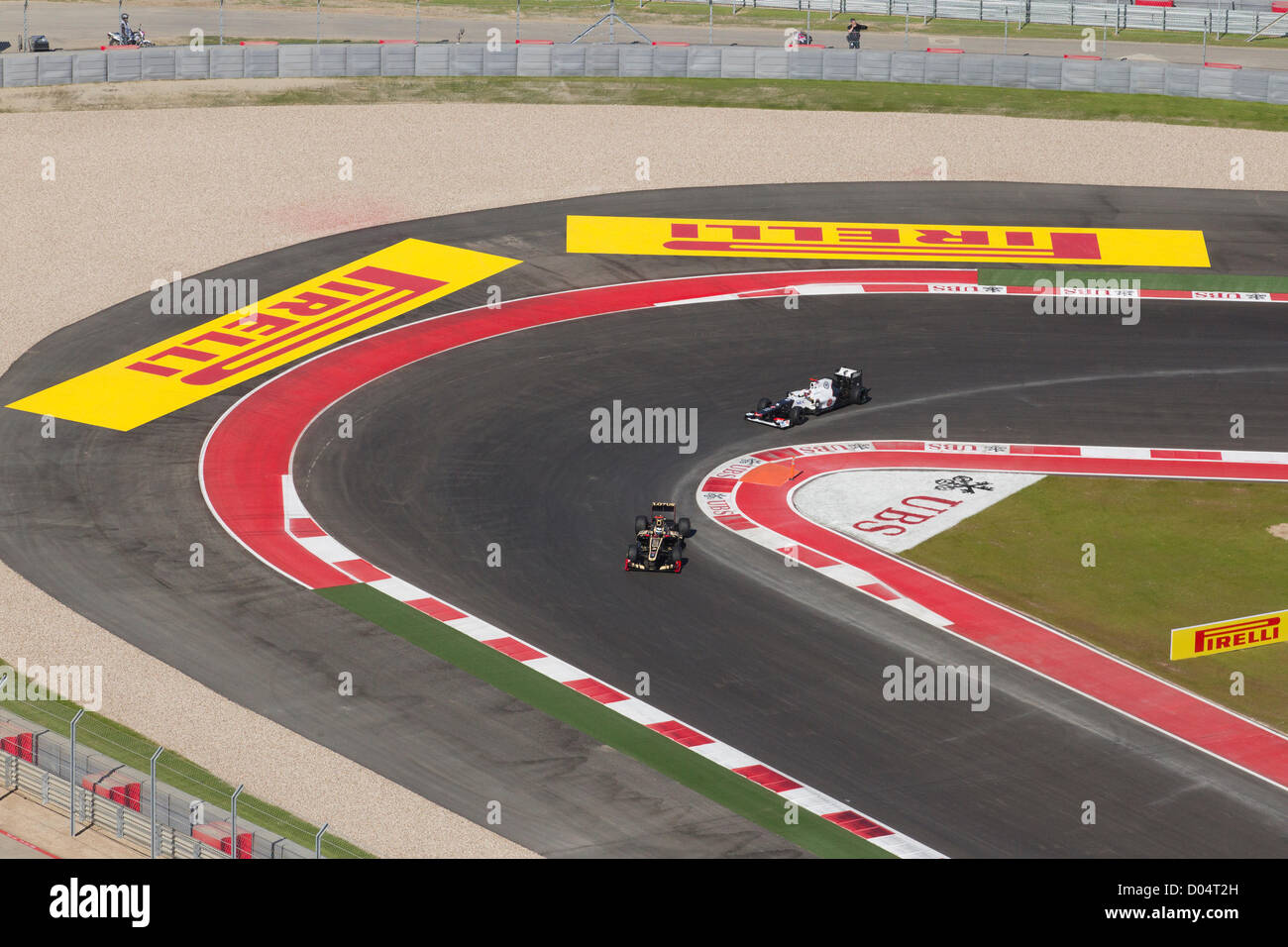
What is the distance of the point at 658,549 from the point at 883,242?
22495 millimetres

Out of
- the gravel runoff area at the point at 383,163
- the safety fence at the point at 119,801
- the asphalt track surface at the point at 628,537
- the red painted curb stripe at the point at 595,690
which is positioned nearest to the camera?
the safety fence at the point at 119,801

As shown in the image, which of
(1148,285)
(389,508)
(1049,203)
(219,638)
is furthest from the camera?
(1049,203)

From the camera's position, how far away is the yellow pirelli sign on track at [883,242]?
5612cm

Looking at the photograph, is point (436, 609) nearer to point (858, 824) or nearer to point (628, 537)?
point (628, 537)

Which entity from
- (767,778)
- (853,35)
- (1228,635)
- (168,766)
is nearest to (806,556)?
(1228,635)

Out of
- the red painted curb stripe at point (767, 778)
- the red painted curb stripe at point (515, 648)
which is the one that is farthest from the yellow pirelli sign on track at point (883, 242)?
the red painted curb stripe at point (767, 778)

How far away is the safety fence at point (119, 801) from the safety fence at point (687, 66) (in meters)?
40.9

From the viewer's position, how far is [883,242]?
187 ft

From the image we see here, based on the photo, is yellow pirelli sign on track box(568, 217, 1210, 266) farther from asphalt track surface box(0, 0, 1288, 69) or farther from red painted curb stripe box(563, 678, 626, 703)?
red painted curb stripe box(563, 678, 626, 703)

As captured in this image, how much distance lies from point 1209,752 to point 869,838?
259 inches

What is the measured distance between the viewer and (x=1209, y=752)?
31656 millimetres

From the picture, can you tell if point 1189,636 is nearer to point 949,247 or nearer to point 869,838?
point 869,838

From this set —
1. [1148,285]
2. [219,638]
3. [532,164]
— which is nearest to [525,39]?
[532,164]

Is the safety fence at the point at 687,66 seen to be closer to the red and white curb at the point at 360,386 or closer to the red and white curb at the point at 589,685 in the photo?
the red and white curb at the point at 360,386
